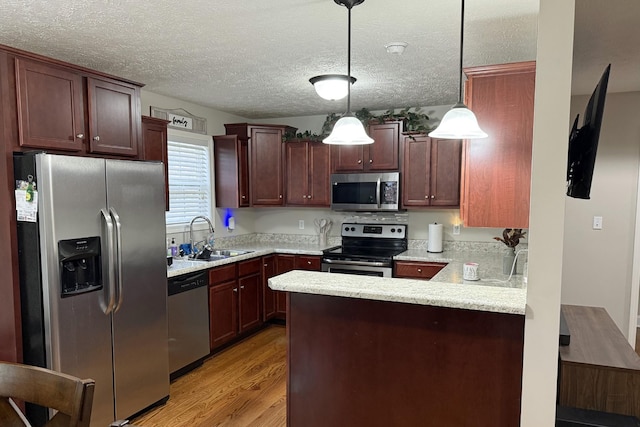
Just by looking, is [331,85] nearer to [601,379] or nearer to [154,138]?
[154,138]

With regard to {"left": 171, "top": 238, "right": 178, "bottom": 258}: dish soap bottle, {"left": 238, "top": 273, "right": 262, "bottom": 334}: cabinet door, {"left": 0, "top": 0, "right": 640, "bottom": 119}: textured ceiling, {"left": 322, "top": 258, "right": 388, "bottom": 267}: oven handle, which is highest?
{"left": 0, "top": 0, "right": 640, "bottom": 119}: textured ceiling

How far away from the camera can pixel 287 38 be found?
2408 millimetres

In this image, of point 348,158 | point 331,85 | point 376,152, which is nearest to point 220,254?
point 348,158

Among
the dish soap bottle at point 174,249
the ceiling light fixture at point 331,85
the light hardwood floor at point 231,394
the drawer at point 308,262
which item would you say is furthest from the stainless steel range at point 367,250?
the ceiling light fixture at point 331,85

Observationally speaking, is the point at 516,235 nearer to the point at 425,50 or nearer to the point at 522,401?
the point at 425,50

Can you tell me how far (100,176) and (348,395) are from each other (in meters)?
1.89

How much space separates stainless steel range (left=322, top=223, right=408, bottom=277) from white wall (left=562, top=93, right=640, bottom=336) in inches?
66.2

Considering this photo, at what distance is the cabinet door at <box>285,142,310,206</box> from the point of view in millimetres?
4711

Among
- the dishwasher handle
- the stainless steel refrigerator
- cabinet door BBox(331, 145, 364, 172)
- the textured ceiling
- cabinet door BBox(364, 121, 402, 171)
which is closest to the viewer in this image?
the textured ceiling

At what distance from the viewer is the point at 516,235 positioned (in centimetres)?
317

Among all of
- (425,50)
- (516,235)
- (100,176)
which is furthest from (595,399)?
(100,176)

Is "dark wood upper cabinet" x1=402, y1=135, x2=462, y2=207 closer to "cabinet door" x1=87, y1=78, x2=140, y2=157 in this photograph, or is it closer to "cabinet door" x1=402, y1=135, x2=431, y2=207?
"cabinet door" x1=402, y1=135, x2=431, y2=207

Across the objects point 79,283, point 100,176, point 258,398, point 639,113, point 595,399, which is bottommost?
point 258,398

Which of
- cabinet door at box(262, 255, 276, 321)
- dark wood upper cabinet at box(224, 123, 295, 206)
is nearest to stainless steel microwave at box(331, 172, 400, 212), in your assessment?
dark wood upper cabinet at box(224, 123, 295, 206)
